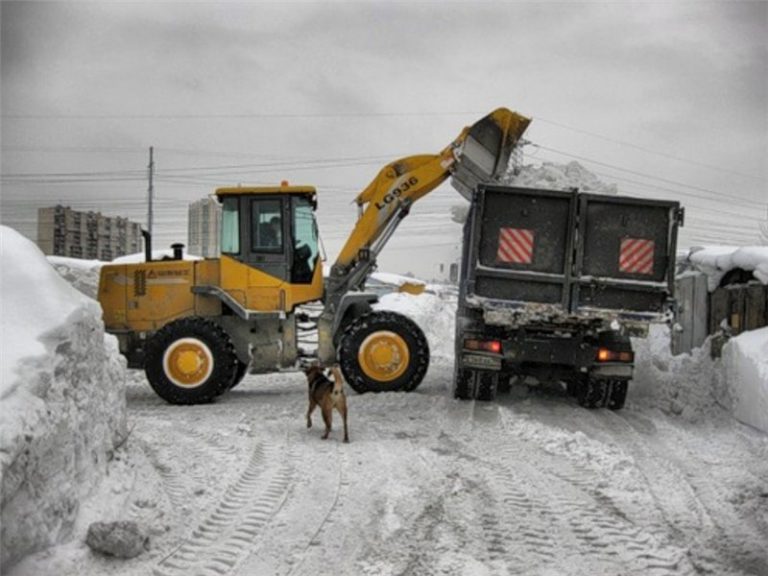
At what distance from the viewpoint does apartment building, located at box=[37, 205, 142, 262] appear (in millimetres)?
20328

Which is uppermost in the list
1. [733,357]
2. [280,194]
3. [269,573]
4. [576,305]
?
[280,194]

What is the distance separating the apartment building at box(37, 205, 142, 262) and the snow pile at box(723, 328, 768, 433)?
48.5 ft

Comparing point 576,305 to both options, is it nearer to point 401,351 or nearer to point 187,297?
point 401,351

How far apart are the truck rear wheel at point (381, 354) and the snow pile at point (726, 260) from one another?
503cm

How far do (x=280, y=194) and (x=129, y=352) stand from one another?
10.0 ft

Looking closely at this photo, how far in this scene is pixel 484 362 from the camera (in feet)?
29.8

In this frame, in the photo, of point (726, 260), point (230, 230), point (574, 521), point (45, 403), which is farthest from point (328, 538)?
point (726, 260)

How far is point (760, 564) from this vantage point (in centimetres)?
427

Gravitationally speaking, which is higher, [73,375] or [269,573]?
[73,375]

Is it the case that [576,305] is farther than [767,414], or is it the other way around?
[576,305]

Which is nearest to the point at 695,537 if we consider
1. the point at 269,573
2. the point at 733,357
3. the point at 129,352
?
the point at 269,573

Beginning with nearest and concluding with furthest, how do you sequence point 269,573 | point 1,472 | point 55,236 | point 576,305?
point 1,472 < point 269,573 < point 576,305 < point 55,236

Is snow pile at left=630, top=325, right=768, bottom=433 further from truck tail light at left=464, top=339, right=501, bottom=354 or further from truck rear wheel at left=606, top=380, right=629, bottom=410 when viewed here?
truck tail light at left=464, top=339, right=501, bottom=354

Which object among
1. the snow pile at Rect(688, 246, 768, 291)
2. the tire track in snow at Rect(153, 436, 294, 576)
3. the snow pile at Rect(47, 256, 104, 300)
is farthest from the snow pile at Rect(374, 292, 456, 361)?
the tire track in snow at Rect(153, 436, 294, 576)
